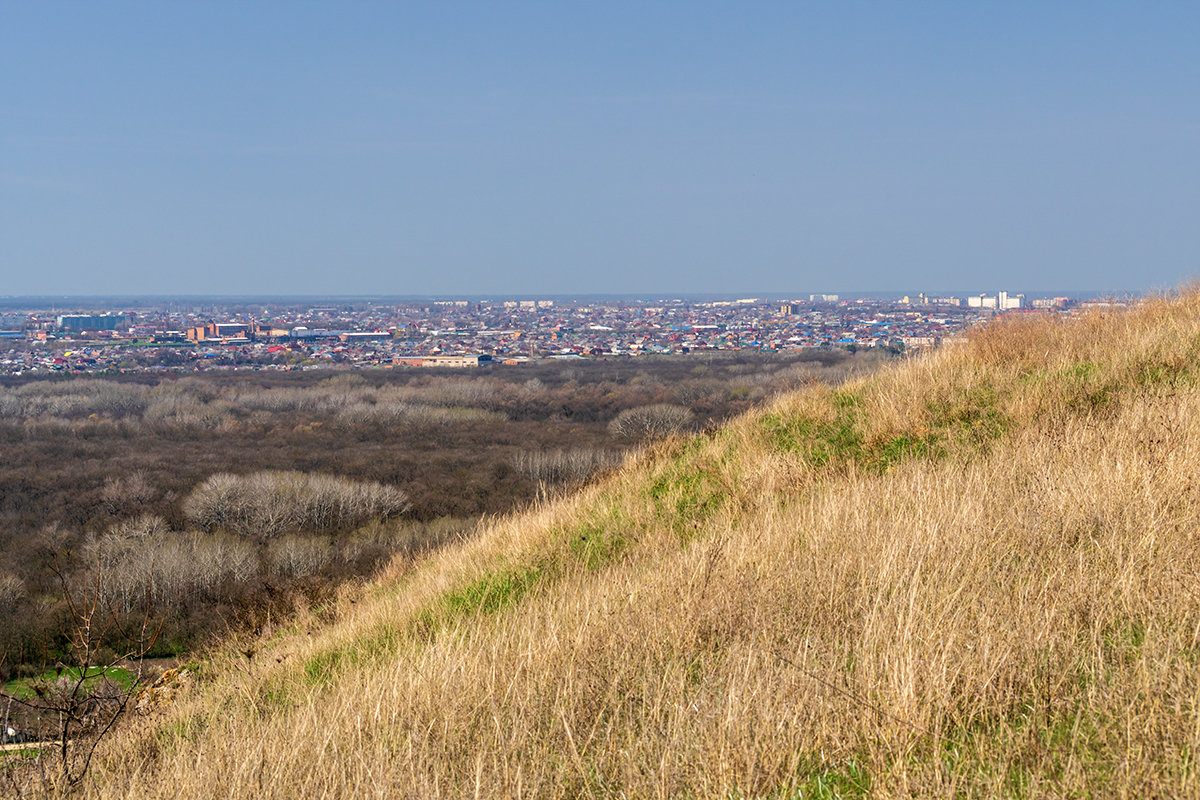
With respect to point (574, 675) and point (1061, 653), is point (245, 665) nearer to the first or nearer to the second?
point (574, 675)

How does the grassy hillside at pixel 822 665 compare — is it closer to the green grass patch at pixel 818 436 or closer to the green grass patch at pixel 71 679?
the green grass patch at pixel 71 679

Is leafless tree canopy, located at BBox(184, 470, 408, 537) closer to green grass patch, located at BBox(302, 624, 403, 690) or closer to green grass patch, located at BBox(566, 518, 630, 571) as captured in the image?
green grass patch, located at BBox(566, 518, 630, 571)

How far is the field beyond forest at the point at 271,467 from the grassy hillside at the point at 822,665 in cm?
637

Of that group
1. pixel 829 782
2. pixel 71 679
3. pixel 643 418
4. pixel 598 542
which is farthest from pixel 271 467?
pixel 829 782

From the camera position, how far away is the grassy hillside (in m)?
2.70

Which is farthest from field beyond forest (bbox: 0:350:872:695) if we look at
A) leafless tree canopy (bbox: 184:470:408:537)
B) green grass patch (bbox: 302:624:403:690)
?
green grass patch (bbox: 302:624:403:690)

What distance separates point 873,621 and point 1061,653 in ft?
2.07

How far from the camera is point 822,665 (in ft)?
10.7

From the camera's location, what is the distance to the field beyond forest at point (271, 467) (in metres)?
33.7

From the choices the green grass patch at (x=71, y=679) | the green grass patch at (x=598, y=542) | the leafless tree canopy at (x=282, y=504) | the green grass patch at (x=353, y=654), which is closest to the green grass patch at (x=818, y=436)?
A: the green grass patch at (x=598, y=542)

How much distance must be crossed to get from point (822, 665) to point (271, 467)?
5770 centimetres

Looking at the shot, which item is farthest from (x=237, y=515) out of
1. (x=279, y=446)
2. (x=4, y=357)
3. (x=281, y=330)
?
(x=281, y=330)

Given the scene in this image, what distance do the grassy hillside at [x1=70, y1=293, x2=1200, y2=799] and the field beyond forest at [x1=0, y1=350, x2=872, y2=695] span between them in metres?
6.37

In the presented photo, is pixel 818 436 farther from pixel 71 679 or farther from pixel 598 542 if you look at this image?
pixel 71 679
